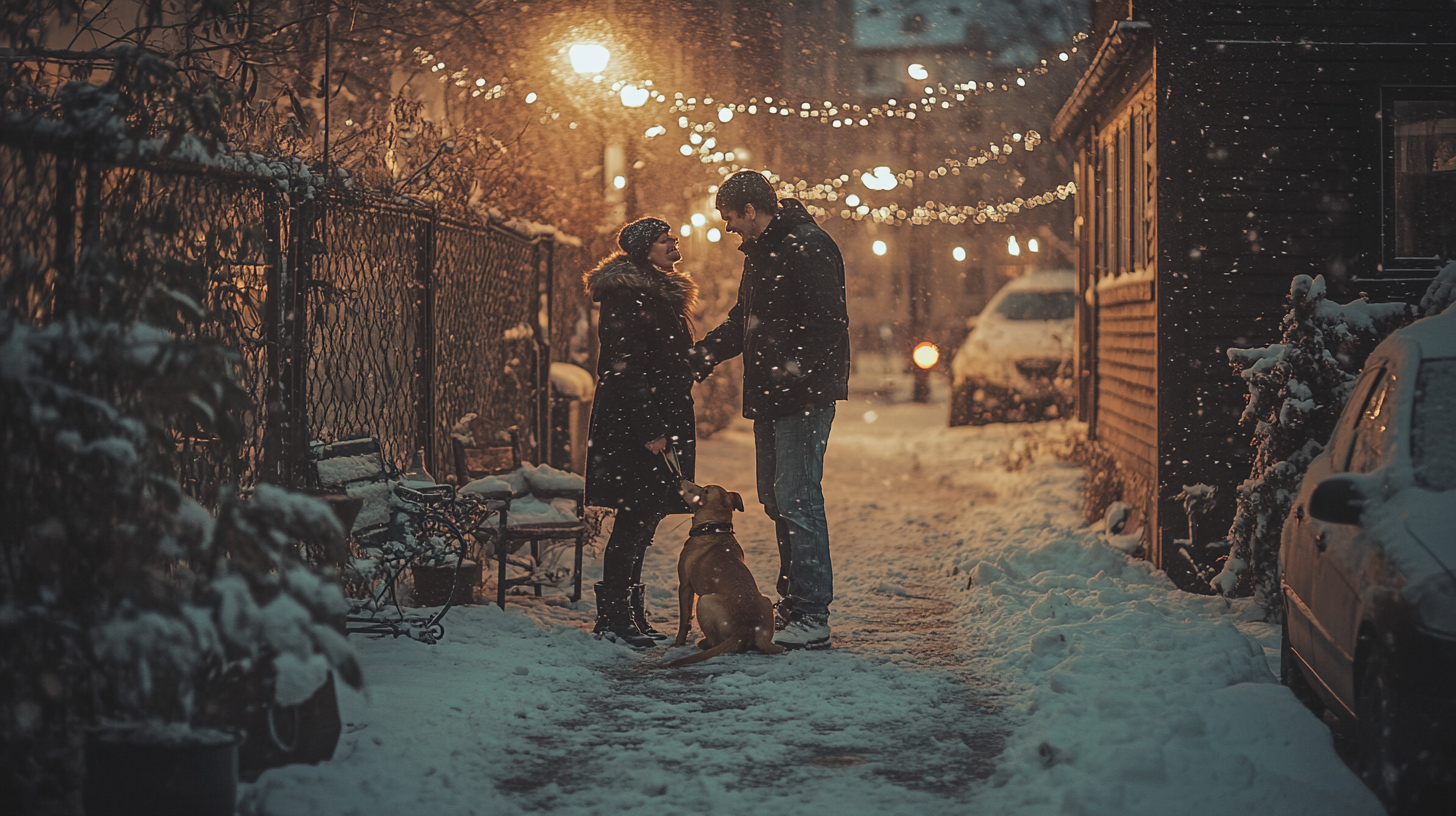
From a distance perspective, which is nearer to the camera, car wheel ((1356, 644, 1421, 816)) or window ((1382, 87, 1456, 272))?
car wheel ((1356, 644, 1421, 816))

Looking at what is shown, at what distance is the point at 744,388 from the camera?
228 inches

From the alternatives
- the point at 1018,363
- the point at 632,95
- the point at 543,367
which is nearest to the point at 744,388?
the point at 543,367

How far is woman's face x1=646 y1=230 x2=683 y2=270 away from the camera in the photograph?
5961mm

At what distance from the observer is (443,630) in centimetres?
531

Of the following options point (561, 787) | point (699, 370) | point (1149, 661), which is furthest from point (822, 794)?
point (699, 370)

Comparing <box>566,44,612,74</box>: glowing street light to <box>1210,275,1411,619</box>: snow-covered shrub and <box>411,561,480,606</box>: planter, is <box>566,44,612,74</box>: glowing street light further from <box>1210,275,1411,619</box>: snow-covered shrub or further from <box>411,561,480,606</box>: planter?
<box>1210,275,1411,619</box>: snow-covered shrub

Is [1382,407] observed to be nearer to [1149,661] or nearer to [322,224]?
[1149,661]

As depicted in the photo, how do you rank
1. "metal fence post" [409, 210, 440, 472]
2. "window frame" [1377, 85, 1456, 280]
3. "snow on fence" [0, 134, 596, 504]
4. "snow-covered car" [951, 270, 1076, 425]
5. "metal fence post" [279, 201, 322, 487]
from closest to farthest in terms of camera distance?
"snow on fence" [0, 134, 596, 504], "metal fence post" [279, 201, 322, 487], "metal fence post" [409, 210, 440, 472], "window frame" [1377, 85, 1456, 280], "snow-covered car" [951, 270, 1076, 425]

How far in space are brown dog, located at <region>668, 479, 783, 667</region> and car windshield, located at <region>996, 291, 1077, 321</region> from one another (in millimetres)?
12012

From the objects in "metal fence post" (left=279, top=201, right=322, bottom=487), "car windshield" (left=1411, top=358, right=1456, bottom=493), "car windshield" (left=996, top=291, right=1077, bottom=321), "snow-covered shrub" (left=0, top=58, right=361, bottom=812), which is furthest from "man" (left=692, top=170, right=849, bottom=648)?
"car windshield" (left=996, top=291, right=1077, bottom=321)

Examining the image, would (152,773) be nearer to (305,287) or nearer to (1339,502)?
(305,287)

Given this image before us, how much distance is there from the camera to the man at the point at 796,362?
228 inches

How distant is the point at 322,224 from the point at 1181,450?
16.6 ft

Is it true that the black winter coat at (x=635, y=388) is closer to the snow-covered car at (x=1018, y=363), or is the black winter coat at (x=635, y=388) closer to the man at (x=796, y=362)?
the man at (x=796, y=362)
